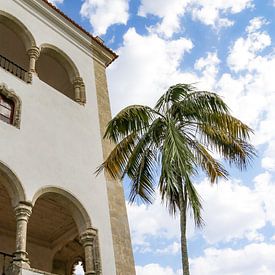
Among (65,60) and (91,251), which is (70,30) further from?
(91,251)

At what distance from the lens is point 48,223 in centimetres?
1481

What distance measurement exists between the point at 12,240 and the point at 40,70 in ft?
20.6

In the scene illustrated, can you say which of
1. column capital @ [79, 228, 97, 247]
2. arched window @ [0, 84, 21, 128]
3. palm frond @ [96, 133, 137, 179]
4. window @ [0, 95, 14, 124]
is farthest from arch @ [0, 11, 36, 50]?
column capital @ [79, 228, 97, 247]

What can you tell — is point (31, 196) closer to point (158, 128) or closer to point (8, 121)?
point (8, 121)

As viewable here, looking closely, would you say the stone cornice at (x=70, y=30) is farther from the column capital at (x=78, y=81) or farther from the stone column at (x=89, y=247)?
the stone column at (x=89, y=247)

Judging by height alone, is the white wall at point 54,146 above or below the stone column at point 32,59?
below

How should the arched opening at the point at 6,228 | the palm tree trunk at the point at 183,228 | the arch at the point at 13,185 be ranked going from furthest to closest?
the arched opening at the point at 6,228
the arch at the point at 13,185
the palm tree trunk at the point at 183,228

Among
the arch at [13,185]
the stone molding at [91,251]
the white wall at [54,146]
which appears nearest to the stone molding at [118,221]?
the white wall at [54,146]

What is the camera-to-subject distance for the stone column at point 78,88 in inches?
596

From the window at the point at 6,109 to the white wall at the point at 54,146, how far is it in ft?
1.07

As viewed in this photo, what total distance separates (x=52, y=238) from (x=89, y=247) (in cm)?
441

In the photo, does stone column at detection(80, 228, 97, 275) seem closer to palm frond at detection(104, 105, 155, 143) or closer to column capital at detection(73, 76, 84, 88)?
palm frond at detection(104, 105, 155, 143)

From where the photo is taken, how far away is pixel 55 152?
40.7 ft

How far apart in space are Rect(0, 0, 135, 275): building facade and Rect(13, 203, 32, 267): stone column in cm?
2
